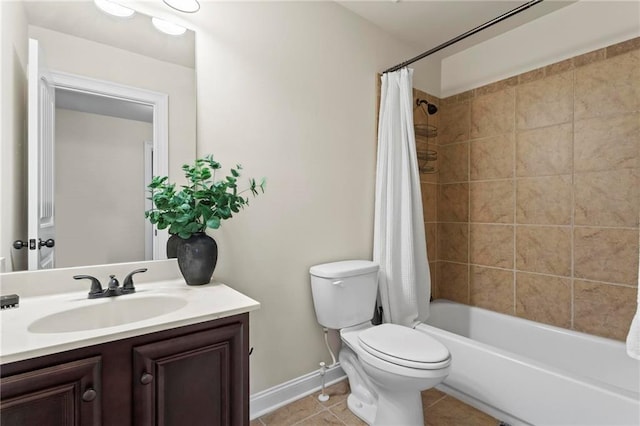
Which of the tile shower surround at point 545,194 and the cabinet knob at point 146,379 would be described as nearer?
the cabinet knob at point 146,379

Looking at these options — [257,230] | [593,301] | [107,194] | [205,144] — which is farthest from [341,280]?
[593,301]

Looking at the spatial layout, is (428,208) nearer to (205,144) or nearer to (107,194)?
(205,144)

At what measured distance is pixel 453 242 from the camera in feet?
8.55

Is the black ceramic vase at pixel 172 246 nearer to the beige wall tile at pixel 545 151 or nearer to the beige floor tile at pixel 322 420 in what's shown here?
the beige floor tile at pixel 322 420

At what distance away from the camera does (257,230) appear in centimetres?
169

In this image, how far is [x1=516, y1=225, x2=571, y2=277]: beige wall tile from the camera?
2.00 m

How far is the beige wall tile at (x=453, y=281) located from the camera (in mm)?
2516

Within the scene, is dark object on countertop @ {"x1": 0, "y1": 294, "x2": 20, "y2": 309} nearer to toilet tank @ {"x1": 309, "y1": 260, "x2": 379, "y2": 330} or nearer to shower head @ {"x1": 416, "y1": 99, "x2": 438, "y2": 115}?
toilet tank @ {"x1": 309, "y1": 260, "x2": 379, "y2": 330}

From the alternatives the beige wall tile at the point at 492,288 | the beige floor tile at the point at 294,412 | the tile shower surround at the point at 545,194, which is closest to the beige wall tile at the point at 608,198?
the tile shower surround at the point at 545,194

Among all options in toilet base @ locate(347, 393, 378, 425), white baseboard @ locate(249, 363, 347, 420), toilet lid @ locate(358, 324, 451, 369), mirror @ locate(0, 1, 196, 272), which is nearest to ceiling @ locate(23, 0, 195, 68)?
mirror @ locate(0, 1, 196, 272)

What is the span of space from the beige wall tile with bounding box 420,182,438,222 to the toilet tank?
3.24 feet

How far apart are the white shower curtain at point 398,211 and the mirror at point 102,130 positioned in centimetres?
123

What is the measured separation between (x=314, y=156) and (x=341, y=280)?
2.53 feet

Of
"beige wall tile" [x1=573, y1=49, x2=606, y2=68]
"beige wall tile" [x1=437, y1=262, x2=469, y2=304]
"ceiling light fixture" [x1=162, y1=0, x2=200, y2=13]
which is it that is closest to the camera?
"ceiling light fixture" [x1=162, y1=0, x2=200, y2=13]
